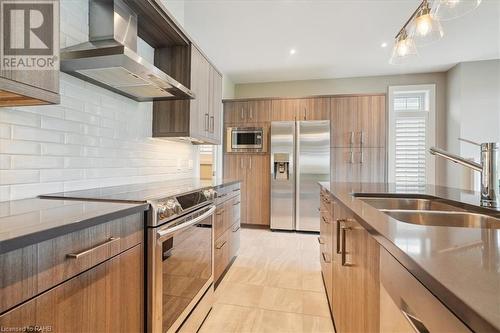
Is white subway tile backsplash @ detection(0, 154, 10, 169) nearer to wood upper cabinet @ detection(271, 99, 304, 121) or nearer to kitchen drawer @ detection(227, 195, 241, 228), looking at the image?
kitchen drawer @ detection(227, 195, 241, 228)

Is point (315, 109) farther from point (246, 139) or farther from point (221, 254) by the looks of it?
point (221, 254)

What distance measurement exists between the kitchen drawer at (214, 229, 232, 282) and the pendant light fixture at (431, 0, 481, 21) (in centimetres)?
235

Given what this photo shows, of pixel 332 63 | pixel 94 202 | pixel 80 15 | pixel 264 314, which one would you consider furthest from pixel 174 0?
pixel 264 314

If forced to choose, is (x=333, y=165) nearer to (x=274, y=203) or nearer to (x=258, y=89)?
(x=274, y=203)

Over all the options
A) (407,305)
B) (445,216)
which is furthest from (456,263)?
(445,216)

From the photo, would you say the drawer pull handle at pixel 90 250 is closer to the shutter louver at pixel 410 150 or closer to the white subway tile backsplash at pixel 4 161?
the white subway tile backsplash at pixel 4 161

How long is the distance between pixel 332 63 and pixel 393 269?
4097mm

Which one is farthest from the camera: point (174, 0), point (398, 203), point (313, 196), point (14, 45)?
point (313, 196)

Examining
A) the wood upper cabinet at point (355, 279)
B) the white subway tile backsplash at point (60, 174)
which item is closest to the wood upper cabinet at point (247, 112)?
the wood upper cabinet at point (355, 279)

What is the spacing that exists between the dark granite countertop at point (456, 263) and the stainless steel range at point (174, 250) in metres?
0.92

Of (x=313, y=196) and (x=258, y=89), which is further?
(x=258, y=89)

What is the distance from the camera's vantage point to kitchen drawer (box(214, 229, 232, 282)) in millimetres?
2197

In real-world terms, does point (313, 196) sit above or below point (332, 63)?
below

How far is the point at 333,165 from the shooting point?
4152mm
